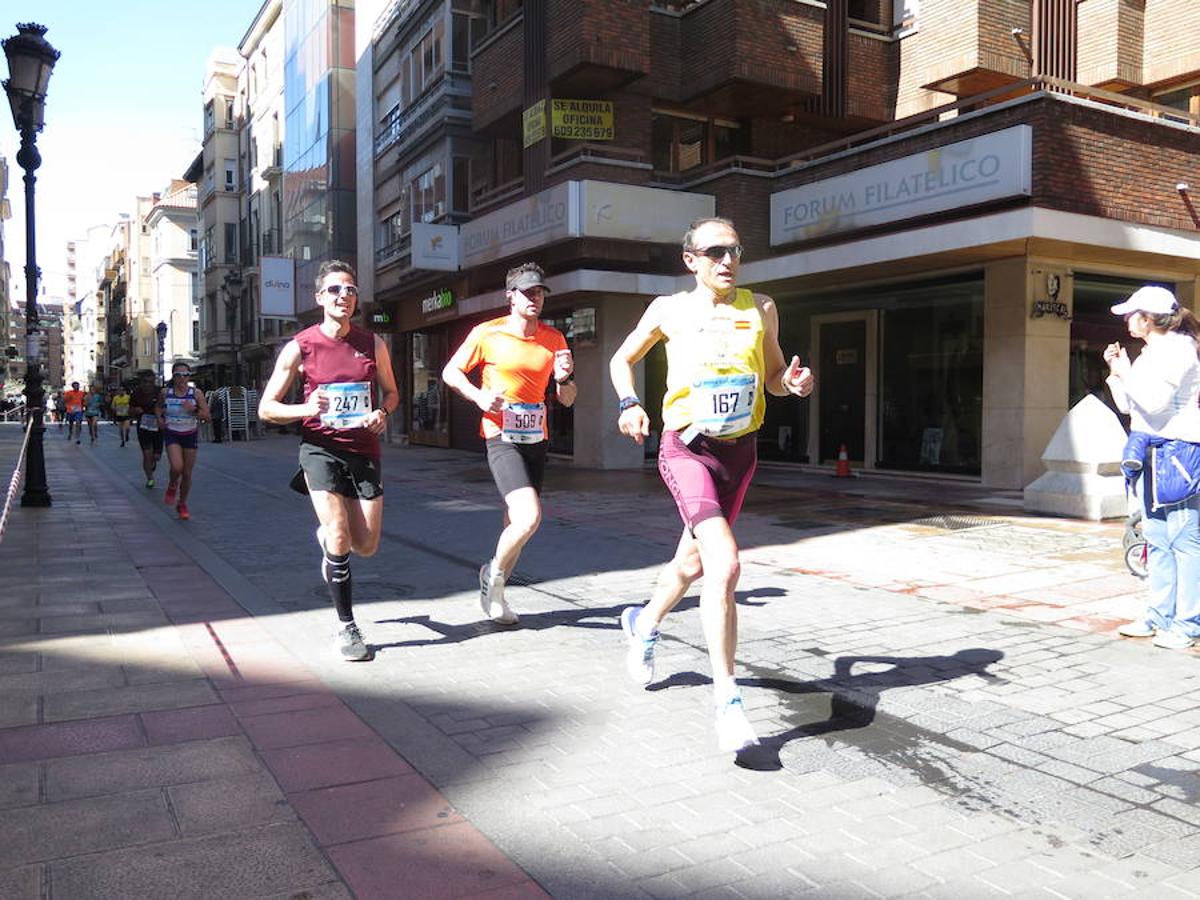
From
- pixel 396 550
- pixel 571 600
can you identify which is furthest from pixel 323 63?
pixel 571 600

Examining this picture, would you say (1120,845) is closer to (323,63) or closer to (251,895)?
(251,895)

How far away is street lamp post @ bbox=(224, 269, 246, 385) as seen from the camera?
51.1 metres

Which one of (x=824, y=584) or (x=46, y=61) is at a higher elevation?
(x=46, y=61)

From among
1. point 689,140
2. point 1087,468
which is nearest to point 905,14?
point 689,140

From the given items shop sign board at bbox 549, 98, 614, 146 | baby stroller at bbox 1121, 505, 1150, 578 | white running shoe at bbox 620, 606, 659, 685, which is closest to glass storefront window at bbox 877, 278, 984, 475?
shop sign board at bbox 549, 98, 614, 146

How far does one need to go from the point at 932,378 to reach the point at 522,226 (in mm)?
8342

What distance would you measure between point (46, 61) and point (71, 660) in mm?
9526

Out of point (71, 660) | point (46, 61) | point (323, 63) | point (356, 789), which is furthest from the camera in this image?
point (323, 63)

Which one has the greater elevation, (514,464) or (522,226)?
(522,226)

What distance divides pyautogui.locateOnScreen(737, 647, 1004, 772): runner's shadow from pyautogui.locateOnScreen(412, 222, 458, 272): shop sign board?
18672 mm

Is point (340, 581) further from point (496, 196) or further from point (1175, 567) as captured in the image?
point (496, 196)

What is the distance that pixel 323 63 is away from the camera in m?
34.3

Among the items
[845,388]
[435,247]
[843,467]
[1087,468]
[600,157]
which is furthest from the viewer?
[435,247]

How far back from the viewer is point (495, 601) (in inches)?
231
